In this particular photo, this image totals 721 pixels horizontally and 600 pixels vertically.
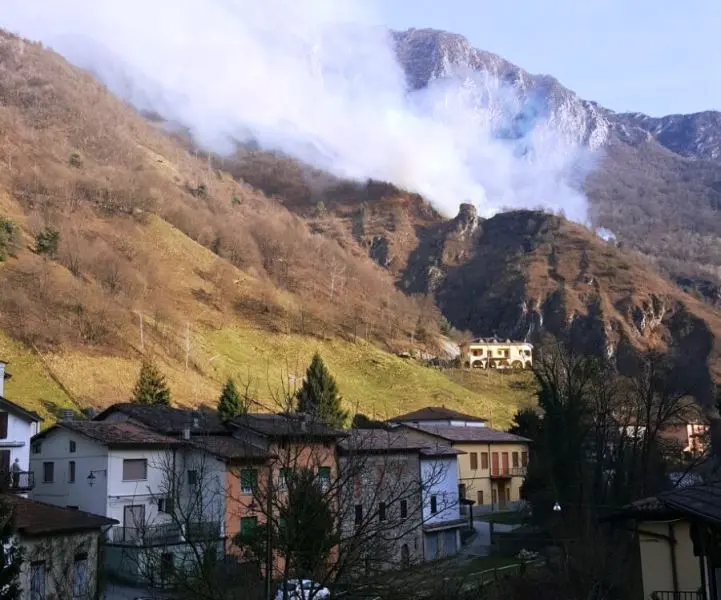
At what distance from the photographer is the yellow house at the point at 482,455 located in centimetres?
5431

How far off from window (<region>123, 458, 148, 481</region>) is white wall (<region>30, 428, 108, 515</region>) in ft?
3.08

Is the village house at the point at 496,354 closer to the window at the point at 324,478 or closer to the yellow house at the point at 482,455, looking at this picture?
the yellow house at the point at 482,455

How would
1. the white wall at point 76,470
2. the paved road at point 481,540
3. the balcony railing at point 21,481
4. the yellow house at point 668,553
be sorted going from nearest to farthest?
the yellow house at point 668,553 → the balcony railing at point 21,481 → the white wall at point 76,470 → the paved road at point 481,540

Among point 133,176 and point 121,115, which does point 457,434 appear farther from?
point 121,115

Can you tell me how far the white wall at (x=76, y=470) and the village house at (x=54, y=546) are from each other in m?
7.19

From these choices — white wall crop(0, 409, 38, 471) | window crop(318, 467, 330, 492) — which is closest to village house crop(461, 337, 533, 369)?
white wall crop(0, 409, 38, 471)

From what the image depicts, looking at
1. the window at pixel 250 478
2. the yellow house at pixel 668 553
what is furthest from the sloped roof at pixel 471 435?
the window at pixel 250 478

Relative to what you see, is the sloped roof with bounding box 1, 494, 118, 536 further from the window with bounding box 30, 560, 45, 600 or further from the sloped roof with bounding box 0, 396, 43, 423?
the sloped roof with bounding box 0, 396, 43, 423

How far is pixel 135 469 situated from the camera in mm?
34812

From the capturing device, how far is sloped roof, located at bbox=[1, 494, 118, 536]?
75.9 feet

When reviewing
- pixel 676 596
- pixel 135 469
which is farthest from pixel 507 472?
pixel 676 596

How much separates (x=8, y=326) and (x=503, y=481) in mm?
38850

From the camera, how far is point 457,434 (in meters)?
55.2

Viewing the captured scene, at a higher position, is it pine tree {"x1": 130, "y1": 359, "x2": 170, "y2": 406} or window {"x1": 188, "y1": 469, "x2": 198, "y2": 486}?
pine tree {"x1": 130, "y1": 359, "x2": 170, "y2": 406}
